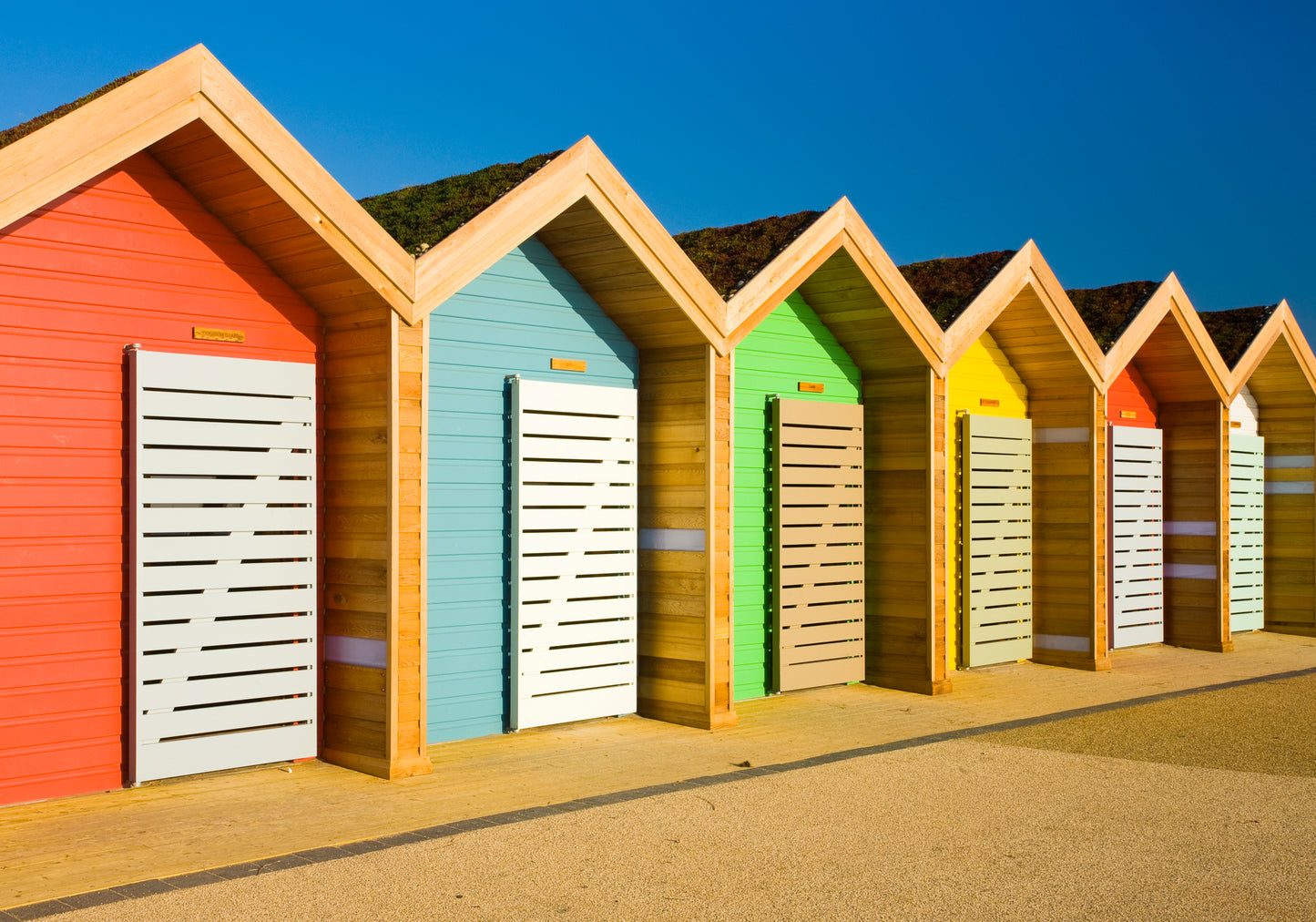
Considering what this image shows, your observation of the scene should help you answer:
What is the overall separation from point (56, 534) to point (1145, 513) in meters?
12.0

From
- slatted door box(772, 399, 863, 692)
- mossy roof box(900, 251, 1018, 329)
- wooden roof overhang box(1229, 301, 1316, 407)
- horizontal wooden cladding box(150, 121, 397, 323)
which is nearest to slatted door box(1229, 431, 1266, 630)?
wooden roof overhang box(1229, 301, 1316, 407)

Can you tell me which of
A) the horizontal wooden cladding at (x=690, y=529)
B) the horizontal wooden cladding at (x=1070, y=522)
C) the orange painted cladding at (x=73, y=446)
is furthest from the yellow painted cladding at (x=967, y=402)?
the orange painted cladding at (x=73, y=446)

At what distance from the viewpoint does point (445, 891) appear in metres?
5.46

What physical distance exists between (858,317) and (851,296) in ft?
0.81

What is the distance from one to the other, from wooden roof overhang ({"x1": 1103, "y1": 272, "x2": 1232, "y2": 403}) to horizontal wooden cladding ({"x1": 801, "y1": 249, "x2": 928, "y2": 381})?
3046 millimetres

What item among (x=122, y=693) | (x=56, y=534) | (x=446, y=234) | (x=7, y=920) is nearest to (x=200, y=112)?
(x=446, y=234)

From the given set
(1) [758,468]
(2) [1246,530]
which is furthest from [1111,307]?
(1) [758,468]

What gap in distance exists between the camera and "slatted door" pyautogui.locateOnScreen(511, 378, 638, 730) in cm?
918

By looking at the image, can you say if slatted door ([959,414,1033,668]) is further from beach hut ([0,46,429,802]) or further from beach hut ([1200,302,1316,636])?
beach hut ([0,46,429,802])

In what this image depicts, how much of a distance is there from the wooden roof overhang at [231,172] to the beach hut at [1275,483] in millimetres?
12356

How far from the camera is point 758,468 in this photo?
36.0 ft

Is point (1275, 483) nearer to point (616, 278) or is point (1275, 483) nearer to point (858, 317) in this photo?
point (858, 317)

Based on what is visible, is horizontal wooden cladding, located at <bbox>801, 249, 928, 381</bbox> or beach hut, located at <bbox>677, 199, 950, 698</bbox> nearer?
beach hut, located at <bbox>677, 199, 950, 698</bbox>

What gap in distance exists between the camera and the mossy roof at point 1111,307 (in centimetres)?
1373
